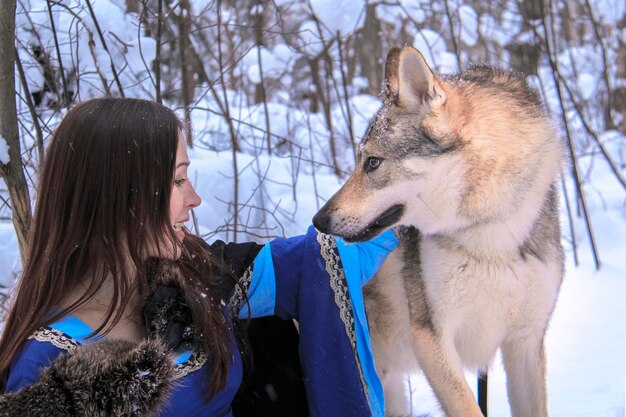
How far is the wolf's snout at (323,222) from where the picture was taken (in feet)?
7.25

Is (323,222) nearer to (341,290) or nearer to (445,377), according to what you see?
(341,290)

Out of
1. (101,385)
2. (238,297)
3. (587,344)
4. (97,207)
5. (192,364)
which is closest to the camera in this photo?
(101,385)

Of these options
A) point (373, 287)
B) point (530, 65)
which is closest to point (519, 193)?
point (373, 287)

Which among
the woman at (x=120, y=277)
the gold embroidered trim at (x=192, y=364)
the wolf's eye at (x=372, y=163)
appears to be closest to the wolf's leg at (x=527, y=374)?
the wolf's eye at (x=372, y=163)

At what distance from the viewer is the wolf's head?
7.15ft

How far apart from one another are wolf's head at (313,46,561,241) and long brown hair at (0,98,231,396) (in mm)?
624

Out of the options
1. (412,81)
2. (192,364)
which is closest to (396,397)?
(192,364)

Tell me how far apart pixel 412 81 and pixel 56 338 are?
136 centimetres

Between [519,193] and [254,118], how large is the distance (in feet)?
13.3

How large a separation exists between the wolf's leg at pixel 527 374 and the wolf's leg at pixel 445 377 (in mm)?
342

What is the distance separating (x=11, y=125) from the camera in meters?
2.59

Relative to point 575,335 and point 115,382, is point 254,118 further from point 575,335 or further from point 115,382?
point 115,382

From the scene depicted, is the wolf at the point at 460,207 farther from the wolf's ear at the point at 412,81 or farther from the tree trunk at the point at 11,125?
the tree trunk at the point at 11,125

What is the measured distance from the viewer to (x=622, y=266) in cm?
481
